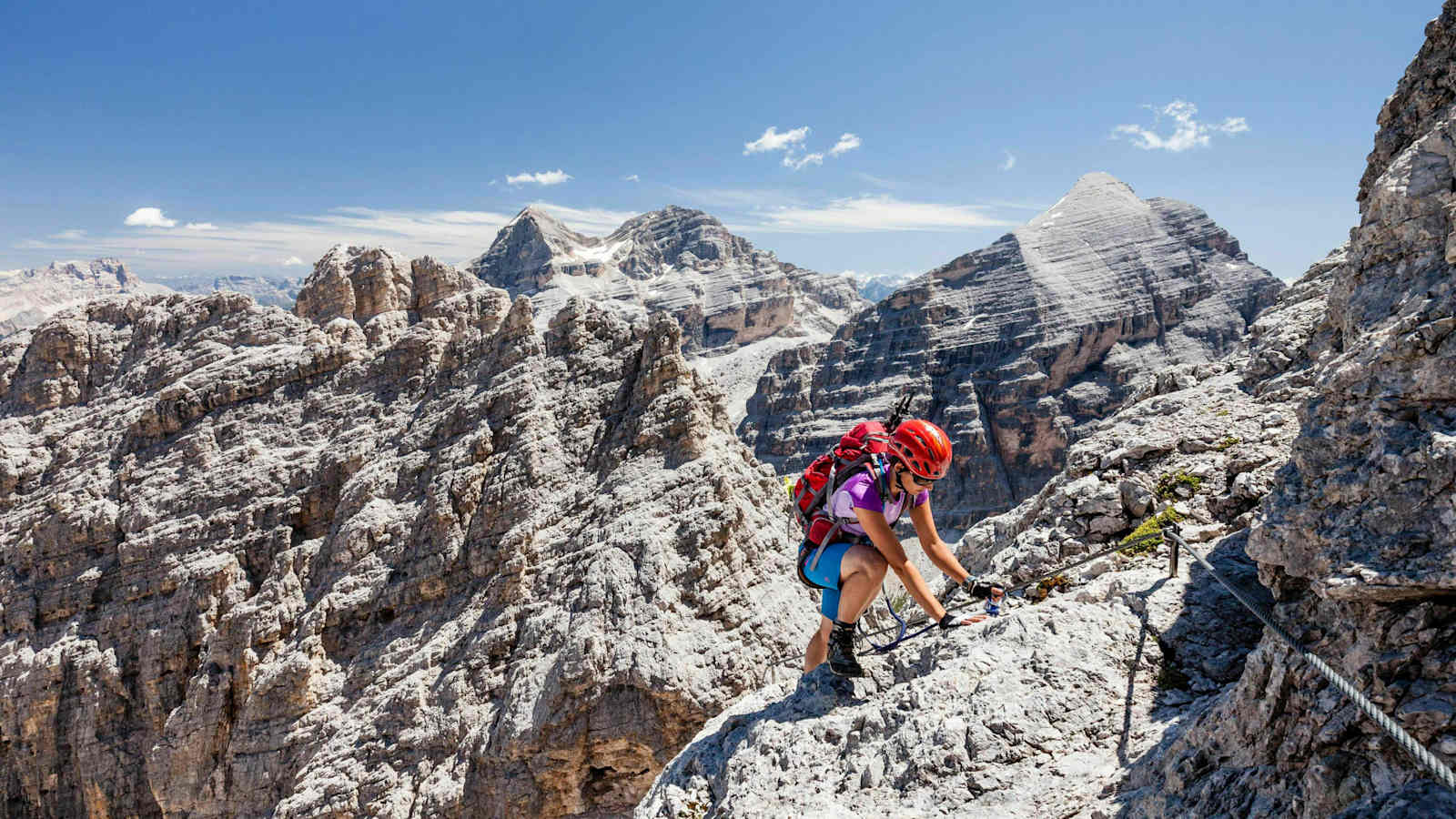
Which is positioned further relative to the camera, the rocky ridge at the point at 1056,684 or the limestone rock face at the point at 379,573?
the limestone rock face at the point at 379,573

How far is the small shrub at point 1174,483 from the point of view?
7543 mm

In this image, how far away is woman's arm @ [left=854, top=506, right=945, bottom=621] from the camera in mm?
6344

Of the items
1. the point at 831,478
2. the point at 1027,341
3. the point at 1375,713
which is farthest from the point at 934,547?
the point at 1027,341

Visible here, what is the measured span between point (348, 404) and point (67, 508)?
26.9ft

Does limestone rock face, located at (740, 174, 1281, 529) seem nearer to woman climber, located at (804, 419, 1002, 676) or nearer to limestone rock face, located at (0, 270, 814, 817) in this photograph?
limestone rock face, located at (0, 270, 814, 817)

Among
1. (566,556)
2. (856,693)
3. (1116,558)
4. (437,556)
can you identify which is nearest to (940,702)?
(856,693)

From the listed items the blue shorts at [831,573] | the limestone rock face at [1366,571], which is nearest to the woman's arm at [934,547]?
the blue shorts at [831,573]

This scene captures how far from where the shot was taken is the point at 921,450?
6.38 meters

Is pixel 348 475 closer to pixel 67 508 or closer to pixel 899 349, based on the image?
pixel 67 508

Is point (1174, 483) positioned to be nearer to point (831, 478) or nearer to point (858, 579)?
point (858, 579)

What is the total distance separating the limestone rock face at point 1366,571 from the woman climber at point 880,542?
2.47 metres

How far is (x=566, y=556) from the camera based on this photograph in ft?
53.9

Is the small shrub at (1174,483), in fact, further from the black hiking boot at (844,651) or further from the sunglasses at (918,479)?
the black hiking boot at (844,651)

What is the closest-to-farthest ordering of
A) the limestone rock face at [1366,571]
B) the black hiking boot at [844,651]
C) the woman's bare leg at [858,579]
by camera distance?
the limestone rock face at [1366,571] → the woman's bare leg at [858,579] → the black hiking boot at [844,651]
